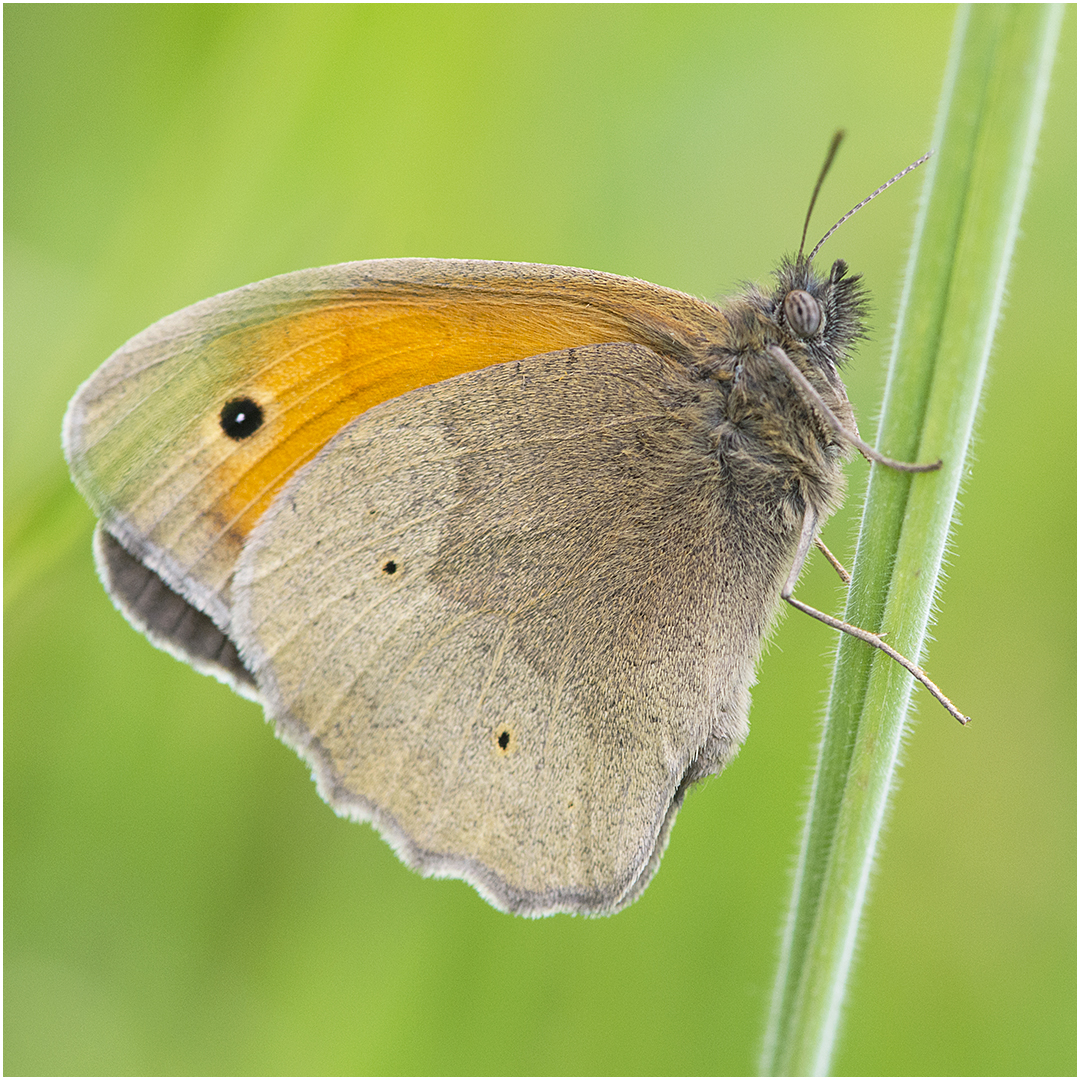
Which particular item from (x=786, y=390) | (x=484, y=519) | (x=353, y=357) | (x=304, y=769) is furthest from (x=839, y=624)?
(x=304, y=769)

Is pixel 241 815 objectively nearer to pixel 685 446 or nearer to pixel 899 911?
pixel 685 446

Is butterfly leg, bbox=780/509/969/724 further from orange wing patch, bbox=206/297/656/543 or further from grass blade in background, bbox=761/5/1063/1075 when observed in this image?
orange wing patch, bbox=206/297/656/543

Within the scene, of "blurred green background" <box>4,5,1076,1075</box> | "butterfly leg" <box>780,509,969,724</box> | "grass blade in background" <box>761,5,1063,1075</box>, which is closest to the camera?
"grass blade in background" <box>761,5,1063,1075</box>

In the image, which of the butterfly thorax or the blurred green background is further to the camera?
the blurred green background

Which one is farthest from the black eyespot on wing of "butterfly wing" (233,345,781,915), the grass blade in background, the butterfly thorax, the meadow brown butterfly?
the grass blade in background

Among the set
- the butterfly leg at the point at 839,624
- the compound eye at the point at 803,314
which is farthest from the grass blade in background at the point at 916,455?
the compound eye at the point at 803,314

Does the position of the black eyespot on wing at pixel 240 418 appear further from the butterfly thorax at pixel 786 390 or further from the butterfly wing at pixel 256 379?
the butterfly thorax at pixel 786 390
